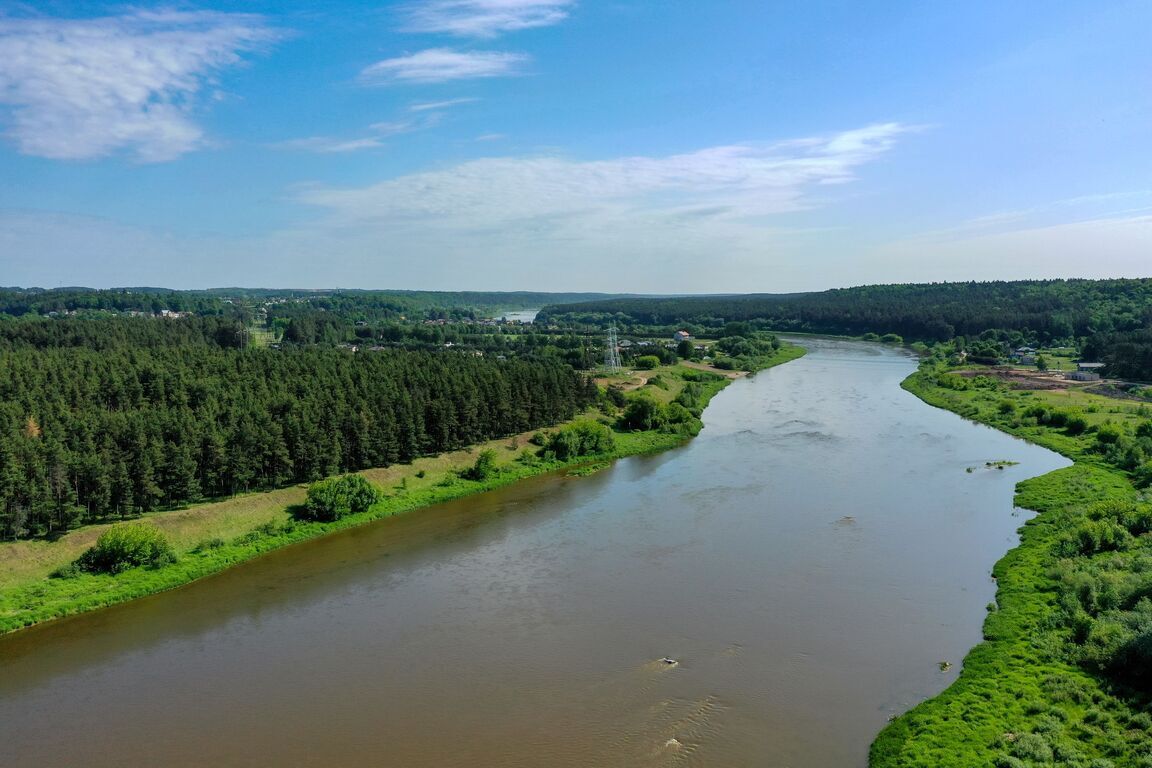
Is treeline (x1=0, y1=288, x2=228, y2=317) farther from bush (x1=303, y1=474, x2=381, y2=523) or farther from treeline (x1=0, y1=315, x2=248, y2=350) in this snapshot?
bush (x1=303, y1=474, x2=381, y2=523)

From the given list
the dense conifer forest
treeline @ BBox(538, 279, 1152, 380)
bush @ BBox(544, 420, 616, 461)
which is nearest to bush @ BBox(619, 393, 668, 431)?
the dense conifer forest

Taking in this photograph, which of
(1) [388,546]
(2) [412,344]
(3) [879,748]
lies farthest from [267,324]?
(3) [879,748]

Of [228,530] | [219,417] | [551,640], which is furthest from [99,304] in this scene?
[551,640]

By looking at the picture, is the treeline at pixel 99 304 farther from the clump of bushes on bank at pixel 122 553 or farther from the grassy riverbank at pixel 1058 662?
the grassy riverbank at pixel 1058 662

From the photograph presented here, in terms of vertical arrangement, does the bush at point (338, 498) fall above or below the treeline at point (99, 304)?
below

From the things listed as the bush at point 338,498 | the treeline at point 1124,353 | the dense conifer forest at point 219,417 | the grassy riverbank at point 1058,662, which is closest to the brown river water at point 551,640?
the grassy riverbank at point 1058,662
